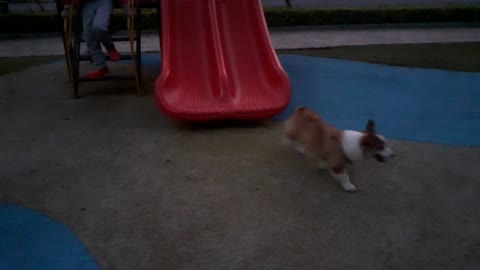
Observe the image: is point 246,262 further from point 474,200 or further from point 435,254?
point 474,200

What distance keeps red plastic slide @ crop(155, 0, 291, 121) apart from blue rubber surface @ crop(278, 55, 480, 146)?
0.40m

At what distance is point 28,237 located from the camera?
2.59 m

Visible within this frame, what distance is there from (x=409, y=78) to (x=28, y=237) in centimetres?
452

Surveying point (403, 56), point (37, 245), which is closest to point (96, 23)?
point (37, 245)

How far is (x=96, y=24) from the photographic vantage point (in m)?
5.03

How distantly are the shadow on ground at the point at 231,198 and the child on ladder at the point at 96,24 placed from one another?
1.19 m

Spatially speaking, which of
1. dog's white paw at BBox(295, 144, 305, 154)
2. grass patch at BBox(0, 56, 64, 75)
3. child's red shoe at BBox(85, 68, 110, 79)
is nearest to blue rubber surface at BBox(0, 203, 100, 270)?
dog's white paw at BBox(295, 144, 305, 154)

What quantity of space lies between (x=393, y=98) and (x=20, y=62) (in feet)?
16.5

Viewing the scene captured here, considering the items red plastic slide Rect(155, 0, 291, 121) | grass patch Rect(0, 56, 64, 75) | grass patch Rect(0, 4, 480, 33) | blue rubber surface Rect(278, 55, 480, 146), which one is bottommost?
grass patch Rect(0, 56, 64, 75)

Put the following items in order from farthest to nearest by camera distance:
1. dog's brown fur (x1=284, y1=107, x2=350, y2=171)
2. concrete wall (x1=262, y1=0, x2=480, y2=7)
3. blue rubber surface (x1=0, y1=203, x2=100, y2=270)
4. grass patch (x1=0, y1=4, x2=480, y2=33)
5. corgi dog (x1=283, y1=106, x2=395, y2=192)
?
concrete wall (x1=262, y1=0, x2=480, y2=7) → grass patch (x1=0, y1=4, x2=480, y2=33) → dog's brown fur (x1=284, y1=107, x2=350, y2=171) → corgi dog (x1=283, y1=106, x2=395, y2=192) → blue rubber surface (x1=0, y1=203, x2=100, y2=270)

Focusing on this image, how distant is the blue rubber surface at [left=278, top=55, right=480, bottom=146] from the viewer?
4082 millimetres

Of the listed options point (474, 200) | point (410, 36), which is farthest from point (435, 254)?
point (410, 36)

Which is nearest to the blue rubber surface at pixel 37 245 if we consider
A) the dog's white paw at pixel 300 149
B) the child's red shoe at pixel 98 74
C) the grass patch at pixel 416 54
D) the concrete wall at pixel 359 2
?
the dog's white paw at pixel 300 149

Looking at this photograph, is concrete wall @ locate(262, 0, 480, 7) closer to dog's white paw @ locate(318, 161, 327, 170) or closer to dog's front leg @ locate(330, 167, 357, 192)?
dog's white paw @ locate(318, 161, 327, 170)
